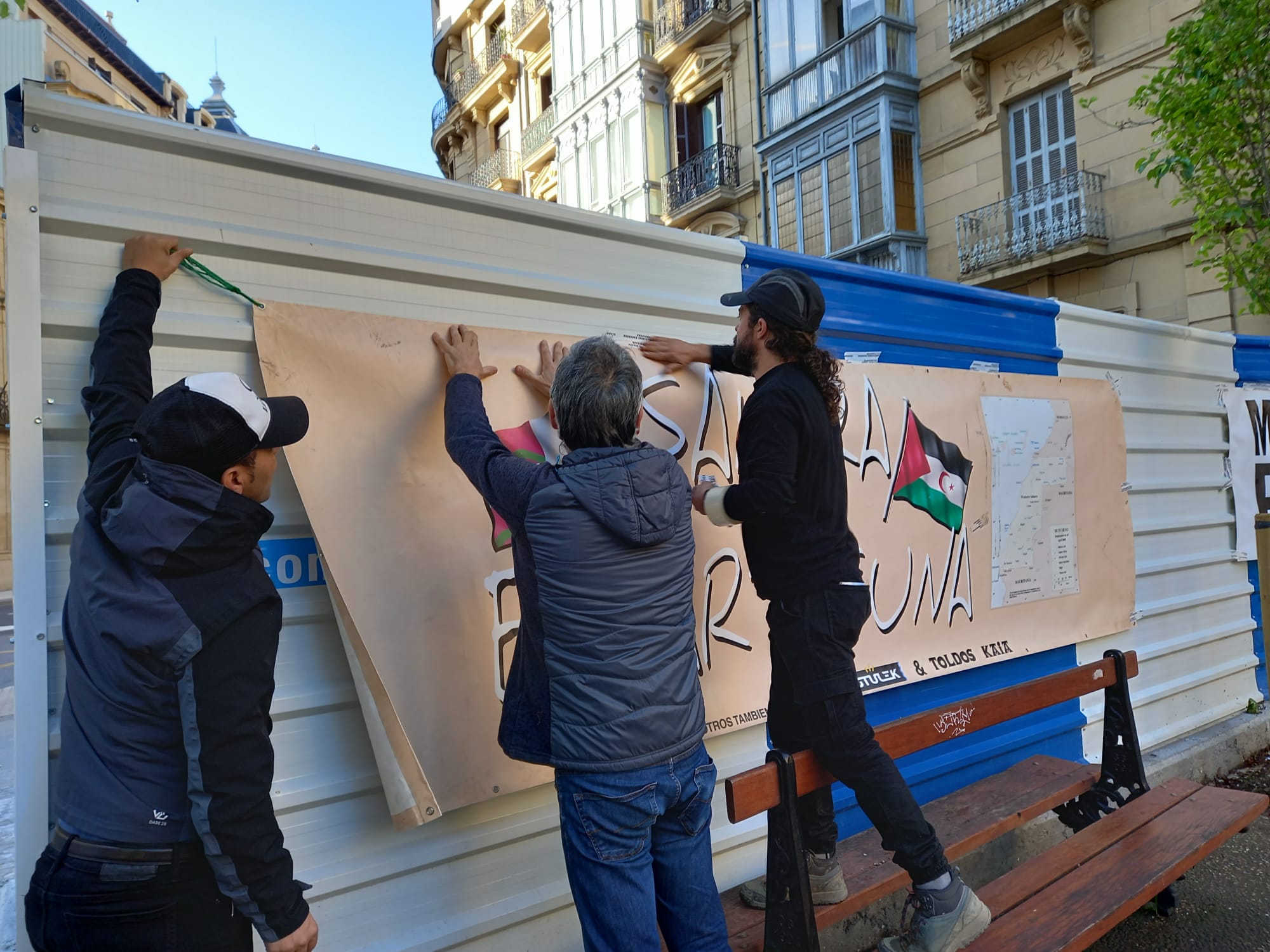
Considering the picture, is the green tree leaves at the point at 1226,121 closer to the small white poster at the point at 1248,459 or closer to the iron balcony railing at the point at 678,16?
the small white poster at the point at 1248,459

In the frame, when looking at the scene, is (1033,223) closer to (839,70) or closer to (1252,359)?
(839,70)

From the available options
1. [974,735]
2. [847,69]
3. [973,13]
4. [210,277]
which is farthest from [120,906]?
[847,69]

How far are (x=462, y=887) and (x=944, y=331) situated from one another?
3.23m

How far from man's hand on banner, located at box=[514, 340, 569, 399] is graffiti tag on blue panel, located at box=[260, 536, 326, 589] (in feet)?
2.71

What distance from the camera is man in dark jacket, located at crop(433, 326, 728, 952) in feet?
6.53

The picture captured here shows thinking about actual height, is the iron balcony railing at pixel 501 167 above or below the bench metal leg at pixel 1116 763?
above

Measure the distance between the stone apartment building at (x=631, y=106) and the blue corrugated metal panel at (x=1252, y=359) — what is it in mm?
13855

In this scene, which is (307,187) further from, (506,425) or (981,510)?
(981,510)

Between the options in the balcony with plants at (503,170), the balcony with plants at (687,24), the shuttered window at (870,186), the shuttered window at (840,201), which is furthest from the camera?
the balcony with plants at (503,170)

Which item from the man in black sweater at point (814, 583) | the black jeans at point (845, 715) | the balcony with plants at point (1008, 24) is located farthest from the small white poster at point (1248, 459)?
the balcony with plants at point (1008, 24)

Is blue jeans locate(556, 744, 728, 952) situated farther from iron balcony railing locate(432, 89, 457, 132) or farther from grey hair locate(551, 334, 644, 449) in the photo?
iron balcony railing locate(432, 89, 457, 132)

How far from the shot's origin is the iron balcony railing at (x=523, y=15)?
84.7 ft

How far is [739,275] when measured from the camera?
11.3ft

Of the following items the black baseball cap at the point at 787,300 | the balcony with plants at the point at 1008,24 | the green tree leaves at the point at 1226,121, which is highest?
the balcony with plants at the point at 1008,24
